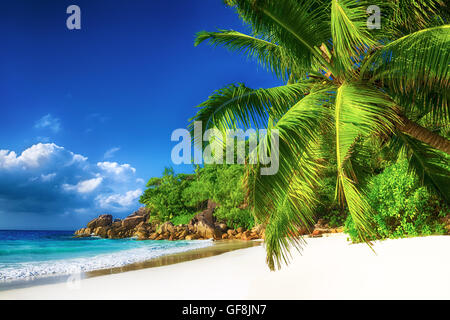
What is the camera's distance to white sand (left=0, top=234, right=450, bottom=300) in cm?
432

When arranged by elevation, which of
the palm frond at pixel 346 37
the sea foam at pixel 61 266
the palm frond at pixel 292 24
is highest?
the palm frond at pixel 292 24

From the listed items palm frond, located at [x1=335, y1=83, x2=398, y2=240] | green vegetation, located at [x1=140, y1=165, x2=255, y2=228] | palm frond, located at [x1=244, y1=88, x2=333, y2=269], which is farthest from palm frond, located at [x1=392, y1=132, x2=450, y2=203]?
green vegetation, located at [x1=140, y1=165, x2=255, y2=228]

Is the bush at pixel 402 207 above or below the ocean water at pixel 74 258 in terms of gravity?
above

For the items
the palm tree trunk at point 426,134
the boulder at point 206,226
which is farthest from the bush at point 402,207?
the boulder at point 206,226

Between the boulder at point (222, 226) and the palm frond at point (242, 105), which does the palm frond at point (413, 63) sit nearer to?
the palm frond at point (242, 105)

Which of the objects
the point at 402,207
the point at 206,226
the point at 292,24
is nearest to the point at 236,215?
the point at 206,226

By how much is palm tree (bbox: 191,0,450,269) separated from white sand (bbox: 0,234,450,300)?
77 cm

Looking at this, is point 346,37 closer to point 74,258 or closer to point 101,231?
point 74,258

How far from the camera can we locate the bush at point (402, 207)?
8047mm

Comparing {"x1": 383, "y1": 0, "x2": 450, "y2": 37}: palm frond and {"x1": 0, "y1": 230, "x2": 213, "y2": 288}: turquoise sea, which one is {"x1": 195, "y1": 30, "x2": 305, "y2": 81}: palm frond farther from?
{"x1": 0, "y1": 230, "x2": 213, "y2": 288}: turquoise sea

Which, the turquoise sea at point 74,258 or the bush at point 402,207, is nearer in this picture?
the bush at point 402,207

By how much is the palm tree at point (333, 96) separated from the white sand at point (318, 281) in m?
0.77

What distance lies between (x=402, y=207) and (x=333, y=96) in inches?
204
